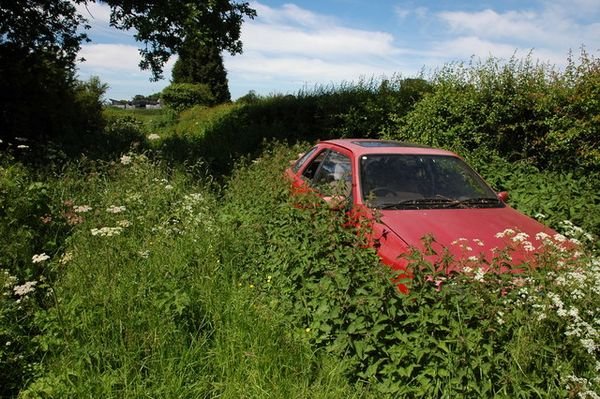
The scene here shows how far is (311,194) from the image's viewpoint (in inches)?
178

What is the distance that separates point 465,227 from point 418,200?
65 centimetres

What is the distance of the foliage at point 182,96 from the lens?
2925 centimetres

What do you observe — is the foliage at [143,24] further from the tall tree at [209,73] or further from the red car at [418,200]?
the tall tree at [209,73]

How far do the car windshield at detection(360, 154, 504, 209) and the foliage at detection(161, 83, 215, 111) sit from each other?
2619cm

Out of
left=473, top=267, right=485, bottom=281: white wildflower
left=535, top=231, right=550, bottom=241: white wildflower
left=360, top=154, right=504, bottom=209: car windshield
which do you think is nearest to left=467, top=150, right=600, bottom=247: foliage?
left=360, top=154, right=504, bottom=209: car windshield

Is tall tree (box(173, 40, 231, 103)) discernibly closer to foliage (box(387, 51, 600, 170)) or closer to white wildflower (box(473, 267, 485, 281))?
foliage (box(387, 51, 600, 170))

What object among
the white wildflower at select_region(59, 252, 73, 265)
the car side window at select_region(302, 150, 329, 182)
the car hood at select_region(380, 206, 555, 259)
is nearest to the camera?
the car hood at select_region(380, 206, 555, 259)

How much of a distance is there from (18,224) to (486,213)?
499cm

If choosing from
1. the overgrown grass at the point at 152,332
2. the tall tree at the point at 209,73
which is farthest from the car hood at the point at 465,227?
the tall tree at the point at 209,73

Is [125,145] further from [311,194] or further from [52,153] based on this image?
[311,194]

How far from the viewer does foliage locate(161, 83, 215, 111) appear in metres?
29.2

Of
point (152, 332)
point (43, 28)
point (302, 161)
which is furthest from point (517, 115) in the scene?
point (43, 28)

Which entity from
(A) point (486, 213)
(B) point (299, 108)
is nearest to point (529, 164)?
(A) point (486, 213)

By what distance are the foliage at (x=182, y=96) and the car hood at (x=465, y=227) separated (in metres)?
27.1
